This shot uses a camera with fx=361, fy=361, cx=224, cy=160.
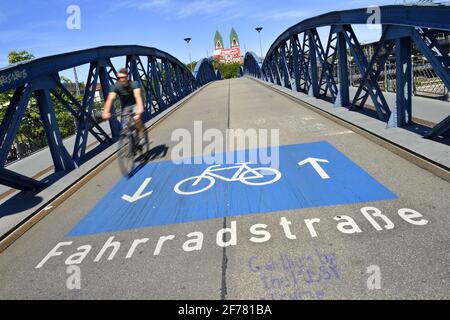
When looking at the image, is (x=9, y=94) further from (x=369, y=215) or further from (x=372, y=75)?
(x=369, y=215)

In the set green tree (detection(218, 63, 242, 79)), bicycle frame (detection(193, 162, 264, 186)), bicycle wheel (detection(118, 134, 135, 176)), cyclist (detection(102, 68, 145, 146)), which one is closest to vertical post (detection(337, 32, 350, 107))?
bicycle frame (detection(193, 162, 264, 186))

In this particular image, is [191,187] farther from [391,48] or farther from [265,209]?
[391,48]

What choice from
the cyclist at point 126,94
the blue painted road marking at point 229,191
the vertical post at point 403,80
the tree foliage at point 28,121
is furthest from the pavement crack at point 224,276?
the tree foliage at point 28,121

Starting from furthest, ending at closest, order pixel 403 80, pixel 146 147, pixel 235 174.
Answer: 1. pixel 146 147
2. pixel 403 80
3. pixel 235 174

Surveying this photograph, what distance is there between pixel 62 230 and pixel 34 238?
342mm

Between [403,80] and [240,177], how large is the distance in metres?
3.68

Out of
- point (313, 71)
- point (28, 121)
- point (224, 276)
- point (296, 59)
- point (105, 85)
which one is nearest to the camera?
point (224, 276)

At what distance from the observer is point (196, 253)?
12.1 feet

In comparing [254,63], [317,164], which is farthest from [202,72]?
[317,164]

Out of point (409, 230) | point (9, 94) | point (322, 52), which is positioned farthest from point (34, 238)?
point (9, 94)

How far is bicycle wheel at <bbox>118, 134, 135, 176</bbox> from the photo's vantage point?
22.3 feet

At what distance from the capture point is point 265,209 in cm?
453
